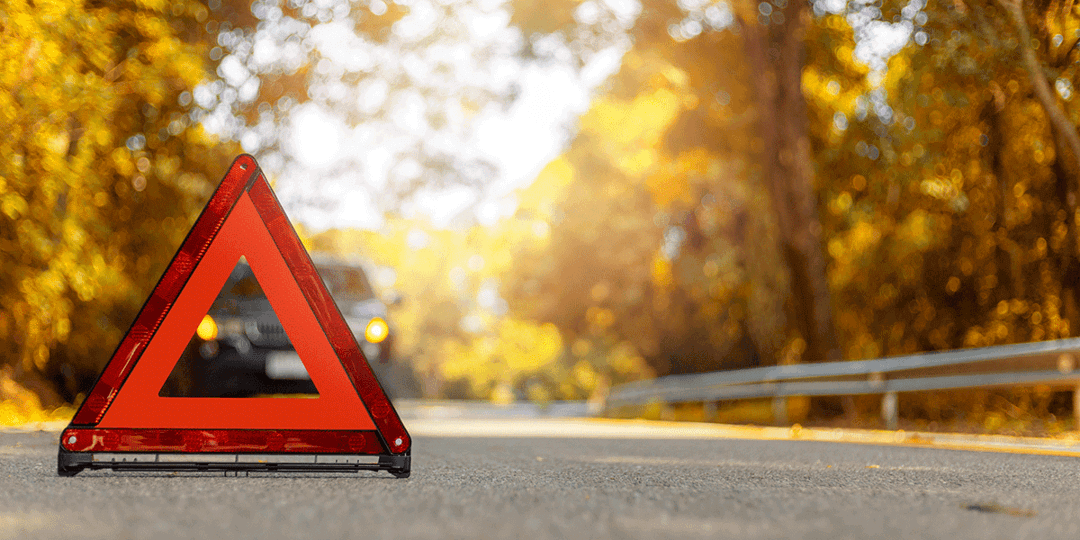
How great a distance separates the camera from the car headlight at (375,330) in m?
12.9

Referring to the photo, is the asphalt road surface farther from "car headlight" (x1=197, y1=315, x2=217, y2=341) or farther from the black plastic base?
"car headlight" (x1=197, y1=315, x2=217, y2=341)

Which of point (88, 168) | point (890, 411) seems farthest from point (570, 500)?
point (88, 168)

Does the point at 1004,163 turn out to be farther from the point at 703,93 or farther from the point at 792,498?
the point at 792,498

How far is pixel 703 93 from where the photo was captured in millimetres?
18172

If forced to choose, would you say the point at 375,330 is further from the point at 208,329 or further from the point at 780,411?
the point at 780,411

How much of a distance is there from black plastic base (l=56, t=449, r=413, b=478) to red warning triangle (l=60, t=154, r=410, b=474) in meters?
0.03

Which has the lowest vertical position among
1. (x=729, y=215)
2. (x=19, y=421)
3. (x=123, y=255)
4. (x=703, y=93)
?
(x=19, y=421)

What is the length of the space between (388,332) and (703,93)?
764cm

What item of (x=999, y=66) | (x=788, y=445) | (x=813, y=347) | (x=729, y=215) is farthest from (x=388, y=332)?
(x=729, y=215)

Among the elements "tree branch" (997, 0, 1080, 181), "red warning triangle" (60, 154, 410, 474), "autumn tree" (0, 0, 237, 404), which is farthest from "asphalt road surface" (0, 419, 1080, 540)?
"tree branch" (997, 0, 1080, 181)

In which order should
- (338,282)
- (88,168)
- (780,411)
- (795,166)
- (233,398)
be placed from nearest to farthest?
(233,398) → (88,168) → (338,282) → (780,411) → (795,166)

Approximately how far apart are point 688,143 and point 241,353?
10316 millimetres

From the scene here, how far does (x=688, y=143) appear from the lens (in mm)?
19641

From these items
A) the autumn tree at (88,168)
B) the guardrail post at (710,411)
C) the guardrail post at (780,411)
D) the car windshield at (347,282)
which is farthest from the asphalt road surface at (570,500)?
the guardrail post at (710,411)
